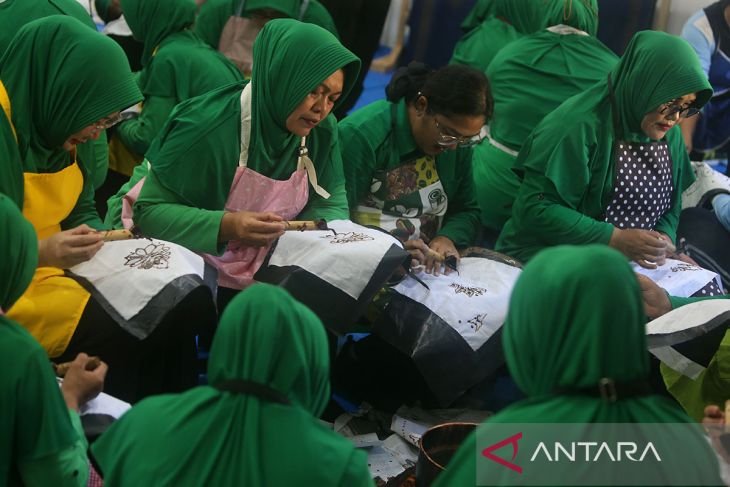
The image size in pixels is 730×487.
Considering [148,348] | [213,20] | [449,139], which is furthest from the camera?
[213,20]

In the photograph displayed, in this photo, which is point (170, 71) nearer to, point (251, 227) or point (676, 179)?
point (251, 227)

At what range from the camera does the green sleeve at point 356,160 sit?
3.42m

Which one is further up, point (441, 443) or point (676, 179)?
point (676, 179)

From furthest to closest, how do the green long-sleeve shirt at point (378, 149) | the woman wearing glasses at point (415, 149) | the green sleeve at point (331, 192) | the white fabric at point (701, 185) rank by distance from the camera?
the white fabric at point (701, 185) → the green long-sleeve shirt at point (378, 149) → the woman wearing glasses at point (415, 149) → the green sleeve at point (331, 192)

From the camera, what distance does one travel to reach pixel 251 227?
114 inches

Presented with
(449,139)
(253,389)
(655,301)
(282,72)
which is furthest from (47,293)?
(655,301)

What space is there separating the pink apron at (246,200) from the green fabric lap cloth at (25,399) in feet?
3.64

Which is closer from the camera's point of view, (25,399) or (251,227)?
(25,399)

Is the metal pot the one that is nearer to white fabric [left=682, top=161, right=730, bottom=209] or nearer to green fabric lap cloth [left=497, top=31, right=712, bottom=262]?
green fabric lap cloth [left=497, top=31, right=712, bottom=262]

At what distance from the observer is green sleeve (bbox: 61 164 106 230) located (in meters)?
3.00

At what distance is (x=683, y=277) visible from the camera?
3424mm

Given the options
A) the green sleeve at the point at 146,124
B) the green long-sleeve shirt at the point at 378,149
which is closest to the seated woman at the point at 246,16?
the green sleeve at the point at 146,124

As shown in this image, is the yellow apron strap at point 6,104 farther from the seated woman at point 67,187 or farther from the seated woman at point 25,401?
the seated woman at point 25,401

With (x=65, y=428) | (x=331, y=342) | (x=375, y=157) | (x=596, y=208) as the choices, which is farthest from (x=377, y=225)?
(x=65, y=428)
